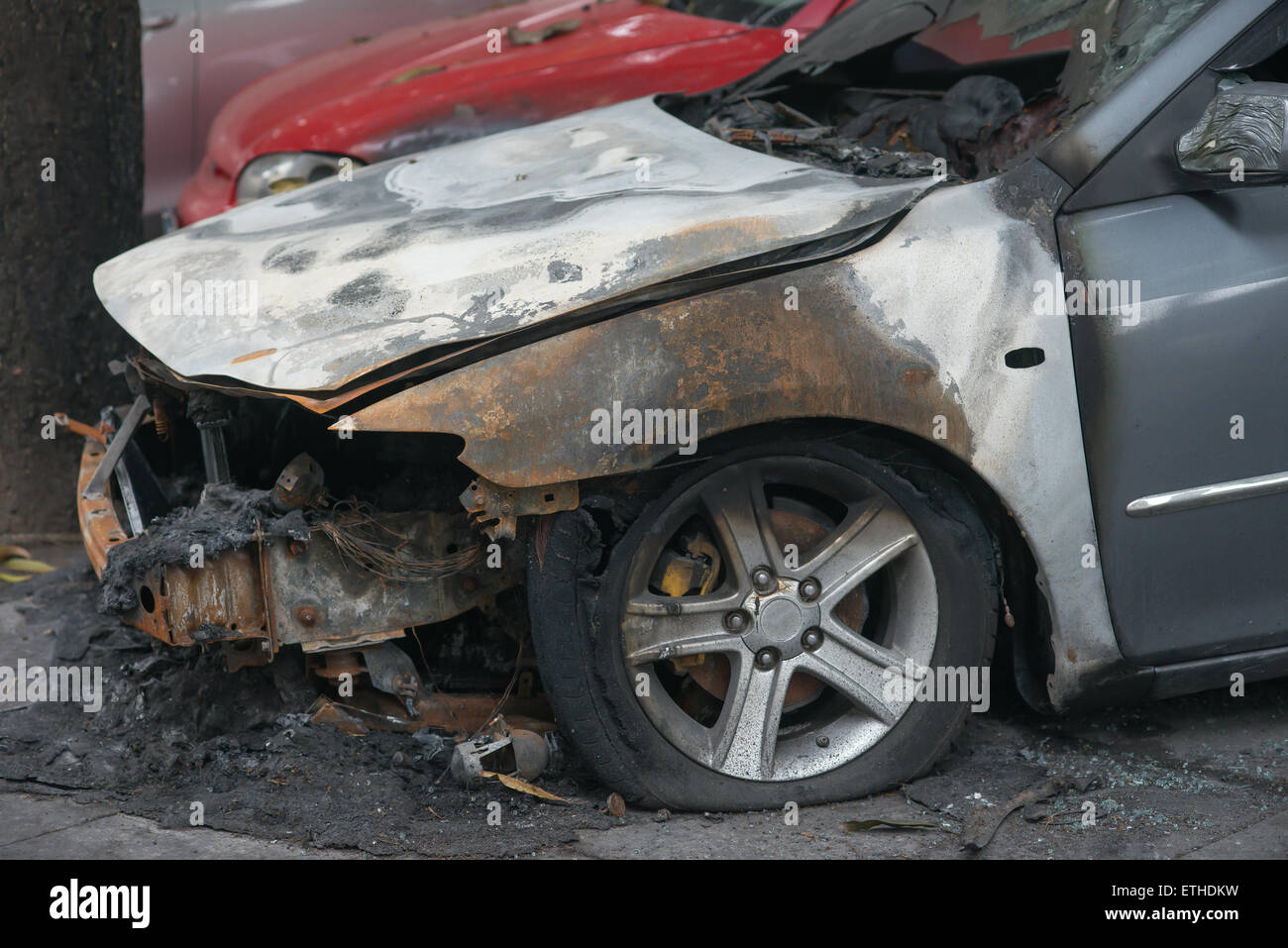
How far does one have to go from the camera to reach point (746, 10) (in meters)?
5.41

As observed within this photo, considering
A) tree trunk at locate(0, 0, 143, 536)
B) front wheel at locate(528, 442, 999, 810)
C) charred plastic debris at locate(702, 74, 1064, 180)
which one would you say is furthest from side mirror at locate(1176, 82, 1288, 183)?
tree trunk at locate(0, 0, 143, 536)

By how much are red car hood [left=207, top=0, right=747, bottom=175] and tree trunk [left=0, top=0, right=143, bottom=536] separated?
0.66 m

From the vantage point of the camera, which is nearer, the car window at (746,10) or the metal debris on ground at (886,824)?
the metal debris on ground at (886,824)

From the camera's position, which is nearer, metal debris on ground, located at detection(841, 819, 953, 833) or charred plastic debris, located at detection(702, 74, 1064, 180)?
metal debris on ground, located at detection(841, 819, 953, 833)

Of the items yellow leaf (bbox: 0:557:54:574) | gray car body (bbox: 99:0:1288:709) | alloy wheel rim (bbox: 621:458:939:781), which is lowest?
yellow leaf (bbox: 0:557:54:574)

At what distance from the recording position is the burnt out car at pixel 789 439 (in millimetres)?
2535

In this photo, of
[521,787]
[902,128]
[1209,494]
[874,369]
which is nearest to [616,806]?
[521,787]

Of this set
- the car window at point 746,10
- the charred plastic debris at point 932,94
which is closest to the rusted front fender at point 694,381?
the charred plastic debris at point 932,94

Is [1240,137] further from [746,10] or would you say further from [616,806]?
[746,10]

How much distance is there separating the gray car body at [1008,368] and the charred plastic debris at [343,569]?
224 mm

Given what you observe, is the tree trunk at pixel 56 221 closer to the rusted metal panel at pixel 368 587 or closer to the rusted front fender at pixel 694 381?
the rusted metal panel at pixel 368 587

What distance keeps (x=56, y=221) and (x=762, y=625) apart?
302cm

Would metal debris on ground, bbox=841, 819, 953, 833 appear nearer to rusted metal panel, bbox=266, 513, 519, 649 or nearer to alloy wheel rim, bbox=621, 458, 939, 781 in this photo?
alloy wheel rim, bbox=621, 458, 939, 781

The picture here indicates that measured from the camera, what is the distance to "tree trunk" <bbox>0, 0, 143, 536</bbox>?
13.7 ft
